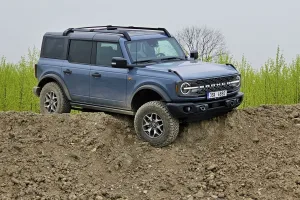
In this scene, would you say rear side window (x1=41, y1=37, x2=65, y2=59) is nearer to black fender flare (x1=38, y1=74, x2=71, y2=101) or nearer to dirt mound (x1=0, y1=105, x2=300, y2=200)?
black fender flare (x1=38, y1=74, x2=71, y2=101)

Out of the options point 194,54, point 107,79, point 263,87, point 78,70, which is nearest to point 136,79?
point 107,79

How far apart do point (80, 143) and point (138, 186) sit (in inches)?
59.7

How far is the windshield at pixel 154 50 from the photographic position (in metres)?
11.6

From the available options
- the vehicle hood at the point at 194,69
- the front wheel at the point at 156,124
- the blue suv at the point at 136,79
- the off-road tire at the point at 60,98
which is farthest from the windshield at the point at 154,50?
the off-road tire at the point at 60,98

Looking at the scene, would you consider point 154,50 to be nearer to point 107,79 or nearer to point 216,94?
point 107,79

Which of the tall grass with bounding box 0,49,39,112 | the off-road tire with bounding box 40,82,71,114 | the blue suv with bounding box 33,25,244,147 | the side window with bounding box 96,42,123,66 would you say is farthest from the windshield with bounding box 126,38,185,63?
the tall grass with bounding box 0,49,39,112

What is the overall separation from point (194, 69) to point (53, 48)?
3519 mm

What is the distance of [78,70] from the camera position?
12.2 metres

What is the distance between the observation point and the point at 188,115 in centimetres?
1059

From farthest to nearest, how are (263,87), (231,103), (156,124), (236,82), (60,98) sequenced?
1. (263,87)
2. (60,98)
3. (236,82)
4. (231,103)
5. (156,124)

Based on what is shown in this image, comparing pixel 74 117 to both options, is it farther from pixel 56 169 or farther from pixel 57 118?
pixel 56 169

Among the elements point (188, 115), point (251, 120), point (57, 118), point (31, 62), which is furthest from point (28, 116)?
point (31, 62)

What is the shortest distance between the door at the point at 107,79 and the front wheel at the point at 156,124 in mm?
650

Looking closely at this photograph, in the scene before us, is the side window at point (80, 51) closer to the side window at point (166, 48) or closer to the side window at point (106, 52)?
the side window at point (106, 52)
